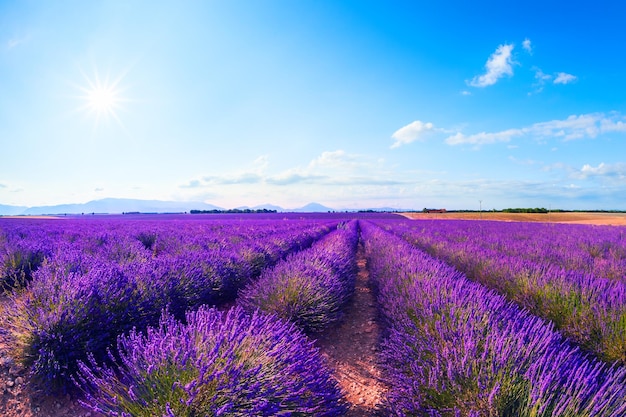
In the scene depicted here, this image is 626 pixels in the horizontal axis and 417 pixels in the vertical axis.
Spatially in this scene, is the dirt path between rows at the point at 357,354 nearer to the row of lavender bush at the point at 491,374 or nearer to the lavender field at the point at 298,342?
the lavender field at the point at 298,342

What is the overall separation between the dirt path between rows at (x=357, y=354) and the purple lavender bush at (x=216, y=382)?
0.52 meters

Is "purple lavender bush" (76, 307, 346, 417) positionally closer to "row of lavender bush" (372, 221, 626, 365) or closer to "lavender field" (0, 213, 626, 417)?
"lavender field" (0, 213, 626, 417)

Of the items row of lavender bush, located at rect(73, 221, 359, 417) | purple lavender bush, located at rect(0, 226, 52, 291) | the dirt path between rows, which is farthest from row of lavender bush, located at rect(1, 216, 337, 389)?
the dirt path between rows

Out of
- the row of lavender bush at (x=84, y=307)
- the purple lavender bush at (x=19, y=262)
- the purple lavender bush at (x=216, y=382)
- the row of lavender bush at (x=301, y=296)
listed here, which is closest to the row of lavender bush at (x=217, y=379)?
the purple lavender bush at (x=216, y=382)

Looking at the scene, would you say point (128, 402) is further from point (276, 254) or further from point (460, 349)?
point (276, 254)

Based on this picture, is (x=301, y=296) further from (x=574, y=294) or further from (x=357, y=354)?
(x=574, y=294)

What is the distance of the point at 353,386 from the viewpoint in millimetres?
2533

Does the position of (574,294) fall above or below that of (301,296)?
above

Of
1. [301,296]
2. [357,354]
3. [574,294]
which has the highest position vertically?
[574,294]

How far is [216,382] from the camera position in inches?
61.6

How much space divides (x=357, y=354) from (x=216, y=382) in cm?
196

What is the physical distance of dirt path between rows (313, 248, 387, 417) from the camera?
7.59 ft

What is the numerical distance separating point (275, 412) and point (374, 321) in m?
2.78

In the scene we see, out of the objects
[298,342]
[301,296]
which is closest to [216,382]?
[298,342]
